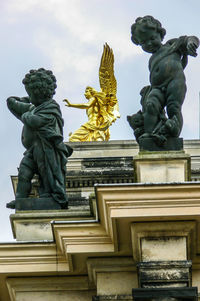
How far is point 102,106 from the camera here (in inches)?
1243

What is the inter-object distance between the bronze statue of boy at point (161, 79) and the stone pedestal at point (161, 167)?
431 millimetres

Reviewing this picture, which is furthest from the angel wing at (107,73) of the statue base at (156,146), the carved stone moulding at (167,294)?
the carved stone moulding at (167,294)

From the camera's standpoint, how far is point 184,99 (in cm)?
2030

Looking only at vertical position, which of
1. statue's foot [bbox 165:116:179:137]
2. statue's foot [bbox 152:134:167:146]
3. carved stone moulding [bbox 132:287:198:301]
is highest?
statue's foot [bbox 165:116:179:137]

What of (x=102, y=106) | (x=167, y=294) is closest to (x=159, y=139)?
(x=167, y=294)

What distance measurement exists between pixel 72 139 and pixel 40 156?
400 inches

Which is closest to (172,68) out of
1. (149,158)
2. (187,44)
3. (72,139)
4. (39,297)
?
(187,44)

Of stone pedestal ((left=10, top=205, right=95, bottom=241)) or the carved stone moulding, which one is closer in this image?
the carved stone moulding

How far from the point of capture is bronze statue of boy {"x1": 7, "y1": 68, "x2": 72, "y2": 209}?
65.5 feet

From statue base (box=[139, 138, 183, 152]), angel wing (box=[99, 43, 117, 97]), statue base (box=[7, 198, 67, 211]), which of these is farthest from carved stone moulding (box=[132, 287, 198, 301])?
angel wing (box=[99, 43, 117, 97])

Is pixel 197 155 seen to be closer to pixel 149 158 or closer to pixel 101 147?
pixel 101 147

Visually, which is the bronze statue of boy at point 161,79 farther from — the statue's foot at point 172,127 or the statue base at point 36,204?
the statue base at point 36,204

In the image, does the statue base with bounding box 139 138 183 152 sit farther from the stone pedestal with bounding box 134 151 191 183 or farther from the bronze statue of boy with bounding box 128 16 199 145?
the stone pedestal with bounding box 134 151 191 183

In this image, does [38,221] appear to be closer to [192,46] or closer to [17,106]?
[17,106]
